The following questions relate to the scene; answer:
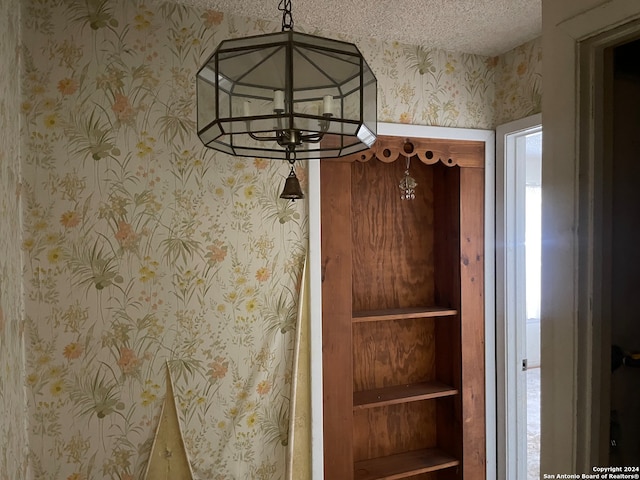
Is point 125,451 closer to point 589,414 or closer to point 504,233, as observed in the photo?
point 589,414

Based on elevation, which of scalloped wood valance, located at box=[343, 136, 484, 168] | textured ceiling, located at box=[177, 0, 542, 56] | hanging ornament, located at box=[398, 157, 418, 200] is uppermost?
textured ceiling, located at box=[177, 0, 542, 56]

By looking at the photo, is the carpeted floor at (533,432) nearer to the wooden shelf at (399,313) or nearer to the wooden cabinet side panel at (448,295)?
the wooden cabinet side panel at (448,295)

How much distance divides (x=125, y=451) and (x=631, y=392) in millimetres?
1742

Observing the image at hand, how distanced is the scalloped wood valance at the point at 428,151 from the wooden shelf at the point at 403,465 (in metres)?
1.55

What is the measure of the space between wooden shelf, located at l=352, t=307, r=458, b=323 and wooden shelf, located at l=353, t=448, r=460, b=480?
75cm

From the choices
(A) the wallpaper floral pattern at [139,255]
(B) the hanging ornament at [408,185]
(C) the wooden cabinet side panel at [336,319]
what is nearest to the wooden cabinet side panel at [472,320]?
(B) the hanging ornament at [408,185]

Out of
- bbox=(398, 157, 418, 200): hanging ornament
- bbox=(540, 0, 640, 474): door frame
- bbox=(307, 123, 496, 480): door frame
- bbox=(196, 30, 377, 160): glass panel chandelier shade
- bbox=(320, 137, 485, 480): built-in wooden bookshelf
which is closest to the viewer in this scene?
bbox=(540, 0, 640, 474): door frame

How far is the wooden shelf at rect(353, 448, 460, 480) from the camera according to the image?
224 cm

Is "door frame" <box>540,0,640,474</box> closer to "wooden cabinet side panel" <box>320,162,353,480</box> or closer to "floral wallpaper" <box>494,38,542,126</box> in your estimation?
"wooden cabinet side panel" <box>320,162,353,480</box>

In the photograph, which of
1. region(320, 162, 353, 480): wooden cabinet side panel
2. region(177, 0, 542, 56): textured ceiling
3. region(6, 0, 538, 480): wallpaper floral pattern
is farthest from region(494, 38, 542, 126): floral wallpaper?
region(6, 0, 538, 480): wallpaper floral pattern

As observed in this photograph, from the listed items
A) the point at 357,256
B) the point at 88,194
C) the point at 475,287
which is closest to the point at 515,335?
the point at 475,287

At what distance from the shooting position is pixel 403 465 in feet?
7.68

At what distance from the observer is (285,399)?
202cm

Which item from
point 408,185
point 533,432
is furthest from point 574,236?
point 533,432
